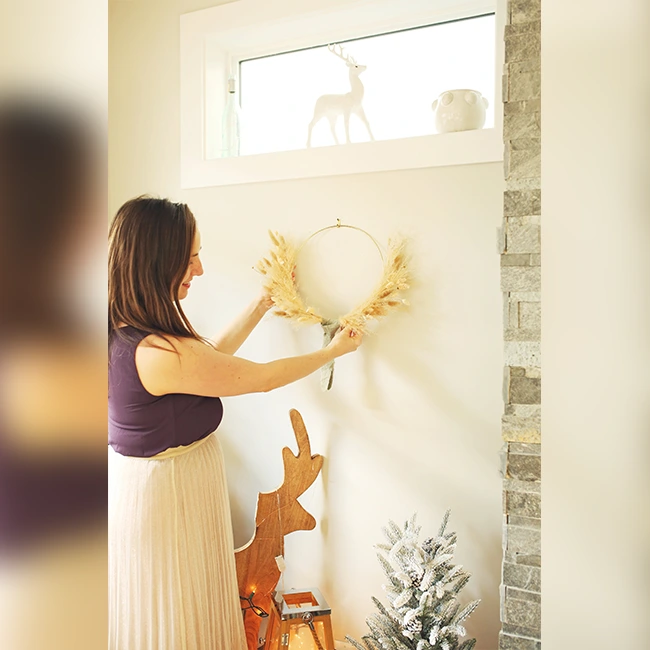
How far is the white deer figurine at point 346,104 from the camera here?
1778 millimetres

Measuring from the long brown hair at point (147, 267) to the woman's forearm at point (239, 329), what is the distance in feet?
1.25

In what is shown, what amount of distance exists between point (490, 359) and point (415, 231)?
0.43 meters

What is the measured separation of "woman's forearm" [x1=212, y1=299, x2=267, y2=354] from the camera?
5.82 feet

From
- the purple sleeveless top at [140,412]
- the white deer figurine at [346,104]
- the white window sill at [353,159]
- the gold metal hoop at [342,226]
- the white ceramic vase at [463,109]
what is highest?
the white deer figurine at [346,104]

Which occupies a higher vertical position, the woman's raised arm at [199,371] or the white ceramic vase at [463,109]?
the white ceramic vase at [463,109]

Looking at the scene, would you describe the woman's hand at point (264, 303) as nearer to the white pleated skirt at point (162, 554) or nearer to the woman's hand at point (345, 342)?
the woman's hand at point (345, 342)

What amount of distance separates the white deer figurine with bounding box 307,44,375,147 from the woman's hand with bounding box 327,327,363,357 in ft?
2.06

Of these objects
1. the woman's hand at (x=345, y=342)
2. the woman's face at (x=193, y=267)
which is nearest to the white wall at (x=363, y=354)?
the woman's hand at (x=345, y=342)

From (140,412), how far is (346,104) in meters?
1.14

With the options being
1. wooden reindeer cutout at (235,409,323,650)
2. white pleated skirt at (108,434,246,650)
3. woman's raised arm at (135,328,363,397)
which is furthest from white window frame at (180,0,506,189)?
white pleated skirt at (108,434,246,650)

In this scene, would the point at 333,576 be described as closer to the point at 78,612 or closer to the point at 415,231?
the point at 415,231

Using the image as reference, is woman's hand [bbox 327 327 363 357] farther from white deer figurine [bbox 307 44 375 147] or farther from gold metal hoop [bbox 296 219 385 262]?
white deer figurine [bbox 307 44 375 147]

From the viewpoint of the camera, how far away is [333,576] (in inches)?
70.7

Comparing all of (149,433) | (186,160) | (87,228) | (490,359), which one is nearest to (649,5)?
(87,228)
